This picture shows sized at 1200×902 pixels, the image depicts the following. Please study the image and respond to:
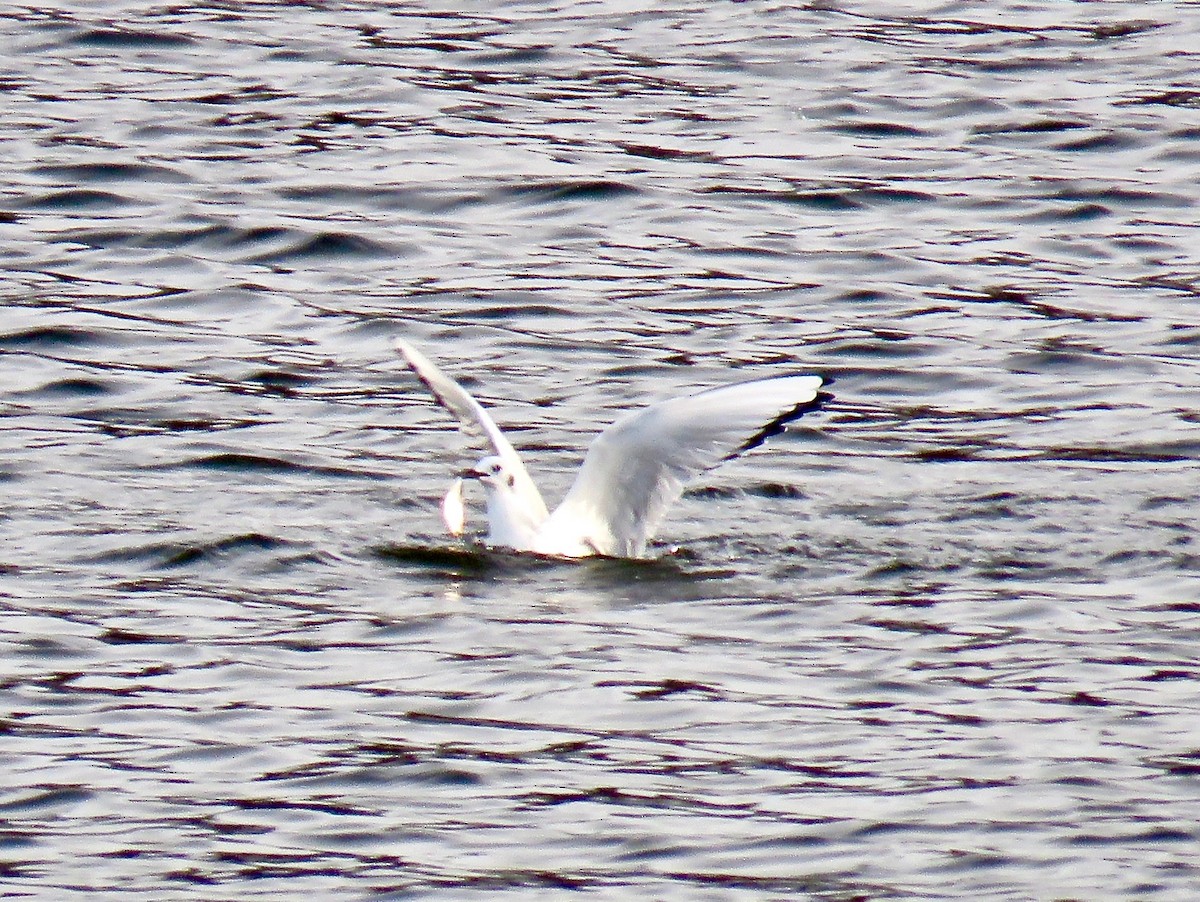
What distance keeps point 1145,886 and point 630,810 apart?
1.52m

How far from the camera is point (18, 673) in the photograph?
9.38m

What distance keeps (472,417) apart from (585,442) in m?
1.56

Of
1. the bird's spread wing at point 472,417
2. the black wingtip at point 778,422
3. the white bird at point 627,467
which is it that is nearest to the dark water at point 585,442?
the white bird at point 627,467

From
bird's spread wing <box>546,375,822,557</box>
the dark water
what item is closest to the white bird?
bird's spread wing <box>546,375,822,557</box>

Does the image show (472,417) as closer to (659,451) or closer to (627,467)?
(627,467)

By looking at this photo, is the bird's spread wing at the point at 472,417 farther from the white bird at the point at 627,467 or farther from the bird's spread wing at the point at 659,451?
the bird's spread wing at the point at 659,451

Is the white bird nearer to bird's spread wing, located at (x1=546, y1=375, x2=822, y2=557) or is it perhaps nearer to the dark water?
bird's spread wing, located at (x1=546, y1=375, x2=822, y2=557)

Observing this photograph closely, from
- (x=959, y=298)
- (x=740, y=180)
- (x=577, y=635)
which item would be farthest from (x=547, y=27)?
(x=577, y=635)

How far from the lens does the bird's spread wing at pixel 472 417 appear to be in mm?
11258

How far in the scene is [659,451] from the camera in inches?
440

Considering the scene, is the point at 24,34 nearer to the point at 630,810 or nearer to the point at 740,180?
the point at 740,180

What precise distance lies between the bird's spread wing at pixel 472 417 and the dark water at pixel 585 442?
11.8 inches

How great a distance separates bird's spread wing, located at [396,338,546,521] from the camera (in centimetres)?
1126

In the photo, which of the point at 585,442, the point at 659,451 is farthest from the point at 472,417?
the point at 585,442
